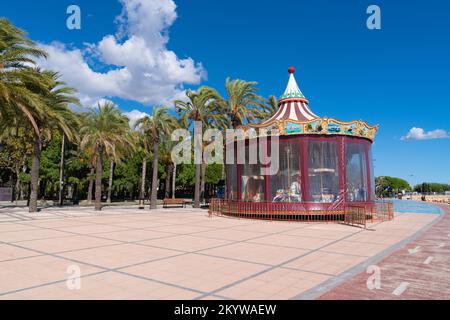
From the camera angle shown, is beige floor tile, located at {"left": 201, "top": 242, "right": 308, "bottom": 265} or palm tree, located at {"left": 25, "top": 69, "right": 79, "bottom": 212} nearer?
beige floor tile, located at {"left": 201, "top": 242, "right": 308, "bottom": 265}

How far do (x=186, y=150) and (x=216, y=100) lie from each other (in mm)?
16800

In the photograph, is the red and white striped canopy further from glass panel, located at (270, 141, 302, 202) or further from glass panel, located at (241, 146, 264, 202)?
glass panel, located at (241, 146, 264, 202)

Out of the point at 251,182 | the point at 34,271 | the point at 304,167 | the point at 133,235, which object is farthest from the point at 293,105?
the point at 34,271

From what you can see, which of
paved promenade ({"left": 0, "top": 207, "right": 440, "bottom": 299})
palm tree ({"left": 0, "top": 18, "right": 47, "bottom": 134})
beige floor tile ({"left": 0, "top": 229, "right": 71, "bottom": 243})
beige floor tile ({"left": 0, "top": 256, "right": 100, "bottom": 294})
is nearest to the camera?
paved promenade ({"left": 0, "top": 207, "right": 440, "bottom": 299})

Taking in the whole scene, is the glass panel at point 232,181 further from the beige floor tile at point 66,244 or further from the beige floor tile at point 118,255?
the beige floor tile at point 118,255

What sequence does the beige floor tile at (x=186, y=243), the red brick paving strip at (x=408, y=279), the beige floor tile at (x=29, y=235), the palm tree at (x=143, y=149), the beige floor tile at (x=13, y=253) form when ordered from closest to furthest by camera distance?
the red brick paving strip at (x=408, y=279) < the beige floor tile at (x=13, y=253) < the beige floor tile at (x=186, y=243) < the beige floor tile at (x=29, y=235) < the palm tree at (x=143, y=149)

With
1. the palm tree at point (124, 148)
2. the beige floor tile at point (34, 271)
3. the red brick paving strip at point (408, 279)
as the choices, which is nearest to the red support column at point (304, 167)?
the red brick paving strip at point (408, 279)

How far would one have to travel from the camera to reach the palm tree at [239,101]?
28.0 m

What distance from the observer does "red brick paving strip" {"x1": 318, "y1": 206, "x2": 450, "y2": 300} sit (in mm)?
5723

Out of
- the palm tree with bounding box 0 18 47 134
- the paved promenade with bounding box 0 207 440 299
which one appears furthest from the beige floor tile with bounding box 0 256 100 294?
the palm tree with bounding box 0 18 47 134

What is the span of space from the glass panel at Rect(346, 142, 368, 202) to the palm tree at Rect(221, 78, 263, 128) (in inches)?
401

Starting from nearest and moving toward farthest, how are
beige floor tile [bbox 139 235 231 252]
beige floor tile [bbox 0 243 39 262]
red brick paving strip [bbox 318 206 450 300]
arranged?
1. red brick paving strip [bbox 318 206 450 300]
2. beige floor tile [bbox 0 243 39 262]
3. beige floor tile [bbox 139 235 231 252]

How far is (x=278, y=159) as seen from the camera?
798 inches
